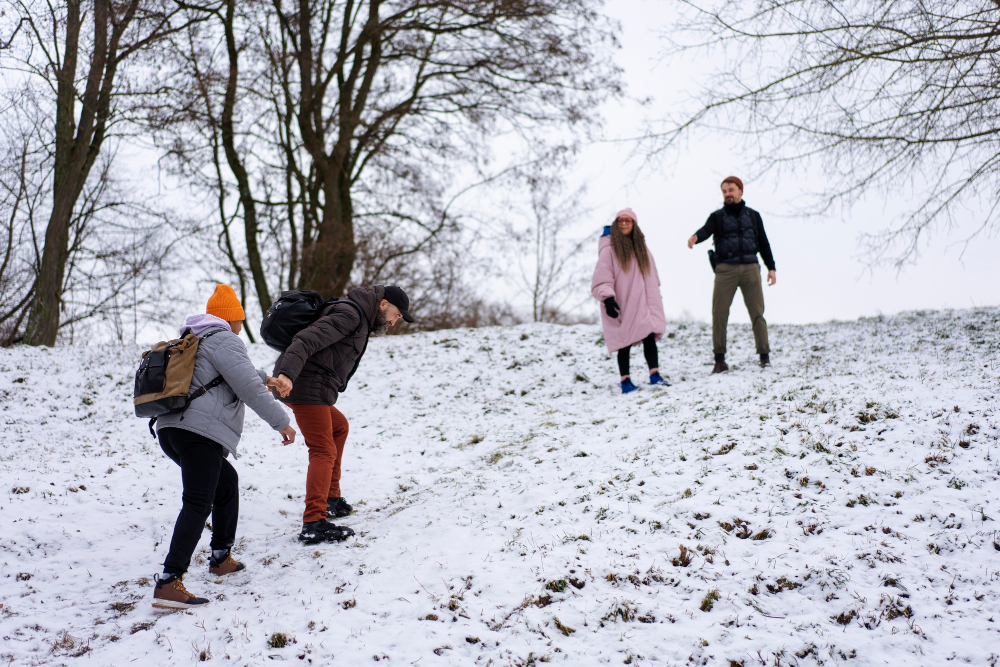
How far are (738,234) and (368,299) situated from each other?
502cm

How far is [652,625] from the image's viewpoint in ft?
10.9

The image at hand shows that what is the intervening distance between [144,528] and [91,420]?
3.89 metres

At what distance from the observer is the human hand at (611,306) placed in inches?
309

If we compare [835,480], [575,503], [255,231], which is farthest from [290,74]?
[835,480]

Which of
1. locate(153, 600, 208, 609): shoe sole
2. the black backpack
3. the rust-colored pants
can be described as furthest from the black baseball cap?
locate(153, 600, 208, 609): shoe sole

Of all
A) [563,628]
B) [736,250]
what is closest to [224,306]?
[563,628]

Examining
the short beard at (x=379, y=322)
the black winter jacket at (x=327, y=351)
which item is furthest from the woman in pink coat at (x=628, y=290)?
the black winter jacket at (x=327, y=351)

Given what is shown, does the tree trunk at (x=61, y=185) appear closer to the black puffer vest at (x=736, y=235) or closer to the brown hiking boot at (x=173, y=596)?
the brown hiking boot at (x=173, y=596)

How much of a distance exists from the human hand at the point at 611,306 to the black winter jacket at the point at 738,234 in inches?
50.8

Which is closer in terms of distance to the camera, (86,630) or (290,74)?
(86,630)

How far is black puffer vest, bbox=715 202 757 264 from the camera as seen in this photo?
25.7ft

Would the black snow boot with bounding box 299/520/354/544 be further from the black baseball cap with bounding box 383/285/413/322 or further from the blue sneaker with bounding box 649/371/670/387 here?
the blue sneaker with bounding box 649/371/670/387

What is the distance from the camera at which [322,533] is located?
15.3 ft

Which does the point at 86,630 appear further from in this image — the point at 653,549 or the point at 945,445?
the point at 945,445
